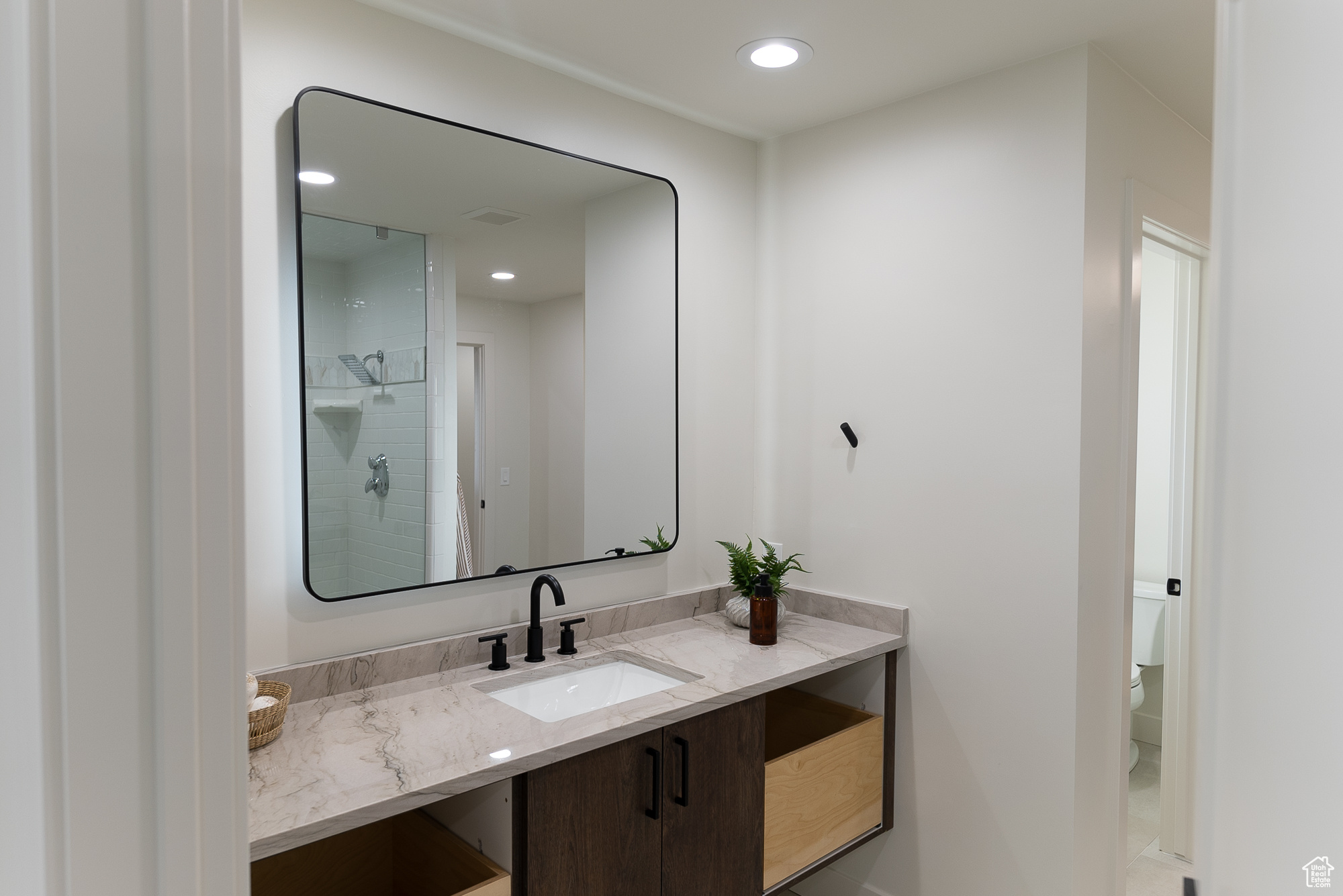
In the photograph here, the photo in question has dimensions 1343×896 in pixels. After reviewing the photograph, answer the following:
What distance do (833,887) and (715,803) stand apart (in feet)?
3.18

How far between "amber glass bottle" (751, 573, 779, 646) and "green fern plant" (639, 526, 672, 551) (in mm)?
338

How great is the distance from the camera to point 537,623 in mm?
1995

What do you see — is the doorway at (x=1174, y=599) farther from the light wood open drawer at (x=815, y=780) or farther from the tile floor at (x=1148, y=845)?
the light wood open drawer at (x=815, y=780)

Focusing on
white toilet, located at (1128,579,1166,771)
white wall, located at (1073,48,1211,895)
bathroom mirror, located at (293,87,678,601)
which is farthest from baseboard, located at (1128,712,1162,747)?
bathroom mirror, located at (293,87,678,601)

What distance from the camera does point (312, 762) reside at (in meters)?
1.40

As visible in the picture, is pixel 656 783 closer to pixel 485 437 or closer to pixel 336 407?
pixel 485 437

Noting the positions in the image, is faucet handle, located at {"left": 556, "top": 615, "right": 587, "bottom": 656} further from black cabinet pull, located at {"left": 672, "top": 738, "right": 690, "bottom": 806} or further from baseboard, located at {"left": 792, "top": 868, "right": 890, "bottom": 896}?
baseboard, located at {"left": 792, "top": 868, "right": 890, "bottom": 896}

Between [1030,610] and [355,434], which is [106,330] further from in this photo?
[1030,610]

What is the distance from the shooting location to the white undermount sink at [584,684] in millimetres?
1855

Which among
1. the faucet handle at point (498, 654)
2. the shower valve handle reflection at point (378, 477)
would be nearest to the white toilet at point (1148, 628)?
the faucet handle at point (498, 654)

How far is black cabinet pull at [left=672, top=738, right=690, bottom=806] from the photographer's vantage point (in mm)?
1694

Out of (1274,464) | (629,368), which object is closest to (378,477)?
(629,368)

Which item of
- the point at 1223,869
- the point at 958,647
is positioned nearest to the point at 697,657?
the point at 958,647

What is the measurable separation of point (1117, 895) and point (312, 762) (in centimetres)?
209
